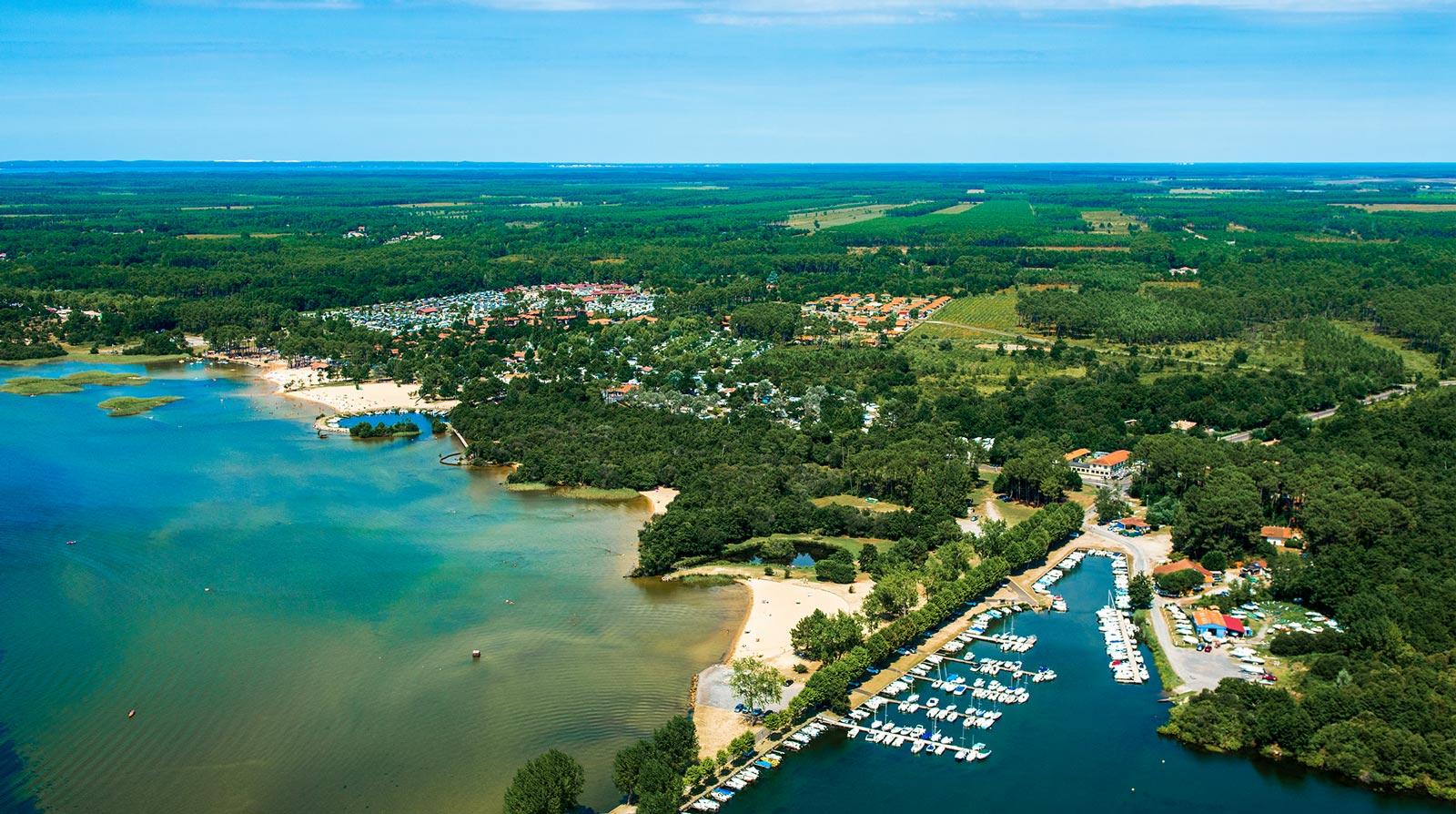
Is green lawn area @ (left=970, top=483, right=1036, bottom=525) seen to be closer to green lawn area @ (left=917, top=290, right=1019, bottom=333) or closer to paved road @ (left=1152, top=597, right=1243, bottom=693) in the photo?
paved road @ (left=1152, top=597, right=1243, bottom=693)

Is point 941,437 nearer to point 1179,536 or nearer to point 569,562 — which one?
→ point 1179,536

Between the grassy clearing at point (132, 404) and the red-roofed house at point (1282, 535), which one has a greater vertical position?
the red-roofed house at point (1282, 535)

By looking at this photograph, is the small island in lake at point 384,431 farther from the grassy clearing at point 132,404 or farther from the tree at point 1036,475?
the tree at point 1036,475

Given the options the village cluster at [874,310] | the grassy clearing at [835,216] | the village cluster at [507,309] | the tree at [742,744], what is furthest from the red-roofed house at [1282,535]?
the grassy clearing at [835,216]

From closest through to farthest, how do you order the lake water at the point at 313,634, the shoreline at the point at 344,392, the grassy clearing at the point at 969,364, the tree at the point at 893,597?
the lake water at the point at 313,634, the tree at the point at 893,597, the shoreline at the point at 344,392, the grassy clearing at the point at 969,364

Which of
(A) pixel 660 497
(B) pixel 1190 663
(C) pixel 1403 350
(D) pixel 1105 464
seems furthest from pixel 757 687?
(C) pixel 1403 350
